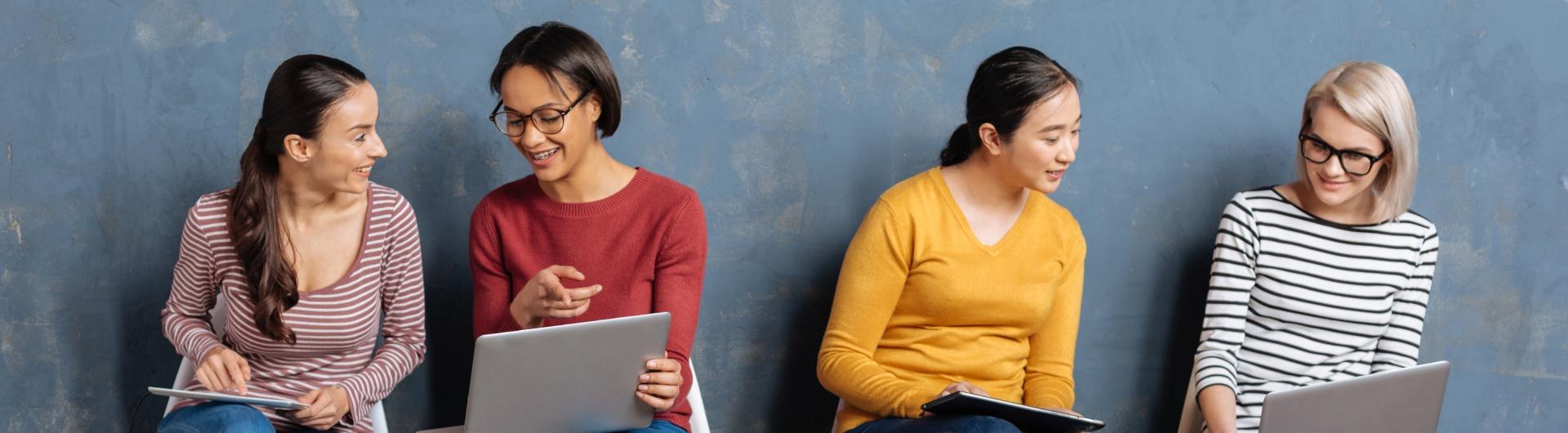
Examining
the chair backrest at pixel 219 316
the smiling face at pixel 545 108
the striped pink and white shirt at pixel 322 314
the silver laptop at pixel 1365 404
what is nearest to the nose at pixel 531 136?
the smiling face at pixel 545 108

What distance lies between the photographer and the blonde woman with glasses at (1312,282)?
2.28 metres

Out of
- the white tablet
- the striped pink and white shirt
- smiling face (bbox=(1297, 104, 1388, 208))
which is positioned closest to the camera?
the white tablet

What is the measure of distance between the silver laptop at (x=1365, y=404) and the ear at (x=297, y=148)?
1.47 metres

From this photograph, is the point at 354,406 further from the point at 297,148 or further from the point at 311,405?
the point at 297,148

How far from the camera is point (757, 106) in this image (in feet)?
7.98

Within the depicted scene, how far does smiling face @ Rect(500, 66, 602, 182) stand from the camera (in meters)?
1.95

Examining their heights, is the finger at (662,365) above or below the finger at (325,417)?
above

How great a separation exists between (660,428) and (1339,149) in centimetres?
125

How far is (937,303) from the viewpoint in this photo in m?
2.16

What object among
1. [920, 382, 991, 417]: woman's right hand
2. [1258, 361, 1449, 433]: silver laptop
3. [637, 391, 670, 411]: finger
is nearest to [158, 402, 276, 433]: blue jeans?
[637, 391, 670, 411]: finger

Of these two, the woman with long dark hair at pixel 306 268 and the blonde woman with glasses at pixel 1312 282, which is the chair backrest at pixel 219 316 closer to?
the woman with long dark hair at pixel 306 268

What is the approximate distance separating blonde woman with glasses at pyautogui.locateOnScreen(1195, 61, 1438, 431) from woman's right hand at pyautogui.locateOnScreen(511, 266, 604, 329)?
3.69 ft

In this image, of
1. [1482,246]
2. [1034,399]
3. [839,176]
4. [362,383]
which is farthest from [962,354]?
[1482,246]

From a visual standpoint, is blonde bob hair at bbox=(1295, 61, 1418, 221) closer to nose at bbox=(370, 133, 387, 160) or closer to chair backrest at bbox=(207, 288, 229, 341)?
nose at bbox=(370, 133, 387, 160)
